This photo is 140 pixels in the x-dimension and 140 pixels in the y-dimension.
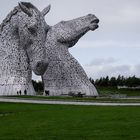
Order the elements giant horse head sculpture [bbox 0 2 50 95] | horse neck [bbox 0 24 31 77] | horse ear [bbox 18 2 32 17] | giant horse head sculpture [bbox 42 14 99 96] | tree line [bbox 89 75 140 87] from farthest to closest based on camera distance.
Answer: tree line [bbox 89 75 140 87] → giant horse head sculpture [bbox 42 14 99 96] → horse neck [bbox 0 24 31 77] → giant horse head sculpture [bbox 0 2 50 95] → horse ear [bbox 18 2 32 17]

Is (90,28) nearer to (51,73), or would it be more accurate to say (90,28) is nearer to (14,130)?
(51,73)

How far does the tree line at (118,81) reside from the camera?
3942 inches

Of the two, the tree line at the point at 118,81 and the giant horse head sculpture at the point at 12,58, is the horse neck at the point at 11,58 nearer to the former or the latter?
the giant horse head sculpture at the point at 12,58

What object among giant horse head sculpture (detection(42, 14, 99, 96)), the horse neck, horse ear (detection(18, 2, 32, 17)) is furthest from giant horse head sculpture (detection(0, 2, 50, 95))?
horse ear (detection(18, 2, 32, 17))

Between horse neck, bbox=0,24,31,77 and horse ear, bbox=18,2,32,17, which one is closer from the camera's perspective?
horse ear, bbox=18,2,32,17

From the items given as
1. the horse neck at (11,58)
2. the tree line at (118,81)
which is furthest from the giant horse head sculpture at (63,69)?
the tree line at (118,81)

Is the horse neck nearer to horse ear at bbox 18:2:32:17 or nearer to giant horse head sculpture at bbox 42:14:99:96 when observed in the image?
giant horse head sculpture at bbox 42:14:99:96

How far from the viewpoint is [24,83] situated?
40125 mm

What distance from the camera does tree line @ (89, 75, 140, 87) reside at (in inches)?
3942

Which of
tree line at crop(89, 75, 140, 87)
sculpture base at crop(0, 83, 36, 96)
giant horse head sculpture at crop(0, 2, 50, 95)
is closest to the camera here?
giant horse head sculpture at crop(0, 2, 50, 95)

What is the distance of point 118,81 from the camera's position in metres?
106

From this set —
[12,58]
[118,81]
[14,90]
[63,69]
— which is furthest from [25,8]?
[118,81]

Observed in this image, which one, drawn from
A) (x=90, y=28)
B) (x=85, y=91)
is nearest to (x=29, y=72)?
(x=85, y=91)

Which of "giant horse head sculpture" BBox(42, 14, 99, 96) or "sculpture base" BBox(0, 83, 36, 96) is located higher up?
"giant horse head sculpture" BBox(42, 14, 99, 96)
